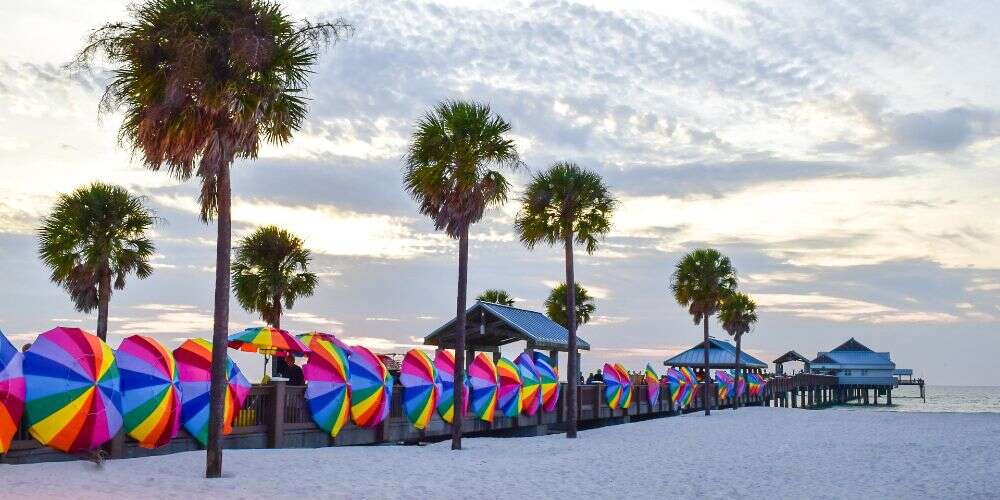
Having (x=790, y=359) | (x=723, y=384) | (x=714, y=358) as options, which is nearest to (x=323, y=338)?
(x=723, y=384)

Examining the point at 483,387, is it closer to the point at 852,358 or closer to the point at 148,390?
the point at 148,390

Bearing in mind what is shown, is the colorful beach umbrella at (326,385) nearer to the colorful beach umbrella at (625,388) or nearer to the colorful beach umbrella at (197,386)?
the colorful beach umbrella at (197,386)

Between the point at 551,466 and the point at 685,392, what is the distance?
32.4 metres

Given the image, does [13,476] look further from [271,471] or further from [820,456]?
[820,456]

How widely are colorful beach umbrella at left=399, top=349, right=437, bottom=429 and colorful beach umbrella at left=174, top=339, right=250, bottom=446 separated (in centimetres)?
699

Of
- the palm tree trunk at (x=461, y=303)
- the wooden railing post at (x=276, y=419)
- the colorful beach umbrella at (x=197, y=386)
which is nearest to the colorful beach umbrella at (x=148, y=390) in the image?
the colorful beach umbrella at (x=197, y=386)

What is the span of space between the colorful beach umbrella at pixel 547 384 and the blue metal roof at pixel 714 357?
134 ft

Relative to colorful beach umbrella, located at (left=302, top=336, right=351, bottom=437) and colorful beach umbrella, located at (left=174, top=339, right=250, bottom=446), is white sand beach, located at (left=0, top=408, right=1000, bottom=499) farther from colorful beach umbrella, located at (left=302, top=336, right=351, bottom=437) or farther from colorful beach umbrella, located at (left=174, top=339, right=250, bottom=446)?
colorful beach umbrella, located at (left=302, top=336, right=351, bottom=437)

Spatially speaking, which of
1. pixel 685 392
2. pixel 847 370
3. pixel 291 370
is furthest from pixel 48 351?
pixel 847 370

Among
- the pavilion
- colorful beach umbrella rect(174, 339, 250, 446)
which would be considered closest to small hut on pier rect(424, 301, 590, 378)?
colorful beach umbrella rect(174, 339, 250, 446)

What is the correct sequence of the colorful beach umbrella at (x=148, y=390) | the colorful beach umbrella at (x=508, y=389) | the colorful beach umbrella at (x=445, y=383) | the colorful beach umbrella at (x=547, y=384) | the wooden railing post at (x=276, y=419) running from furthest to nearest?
the colorful beach umbrella at (x=547, y=384), the colorful beach umbrella at (x=508, y=389), the colorful beach umbrella at (x=445, y=383), the wooden railing post at (x=276, y=419), the colorful beach umbrella at (x=148, y=390)

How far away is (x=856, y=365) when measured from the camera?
111 meters

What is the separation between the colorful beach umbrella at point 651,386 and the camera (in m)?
44.1

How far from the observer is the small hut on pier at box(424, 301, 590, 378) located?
1383 inches
